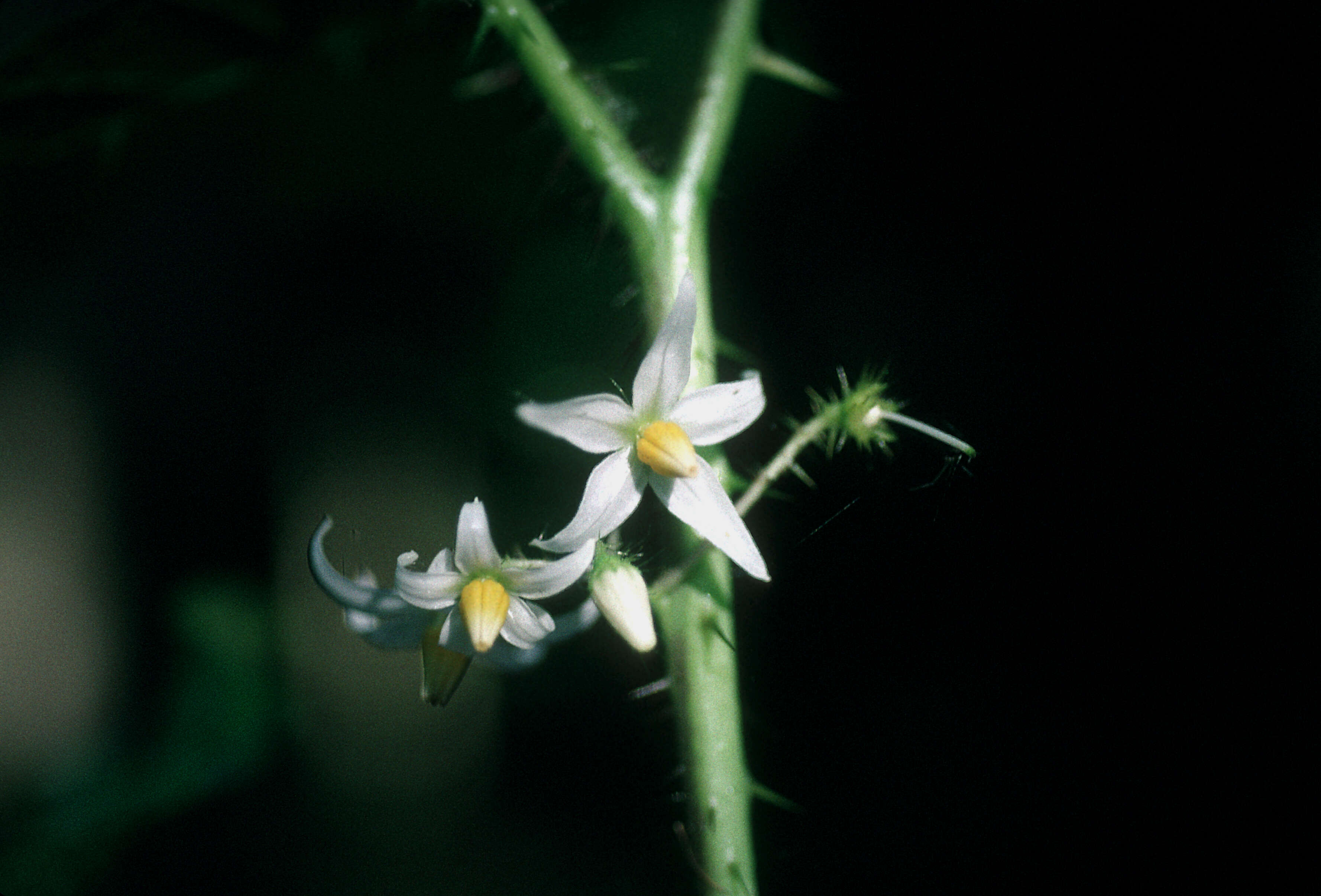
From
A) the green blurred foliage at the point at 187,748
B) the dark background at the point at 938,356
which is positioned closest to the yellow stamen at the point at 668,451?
the dark background at the point at 938,356

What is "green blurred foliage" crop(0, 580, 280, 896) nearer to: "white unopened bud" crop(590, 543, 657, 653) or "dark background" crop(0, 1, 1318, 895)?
"dark background" crop(0, 1, 1318, 895)

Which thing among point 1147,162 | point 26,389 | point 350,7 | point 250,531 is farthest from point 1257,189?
point 26,389

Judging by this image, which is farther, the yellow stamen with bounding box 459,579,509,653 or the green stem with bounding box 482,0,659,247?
the green stem with bounding box 482,0,659,247

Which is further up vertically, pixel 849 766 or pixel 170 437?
pixel 170 437

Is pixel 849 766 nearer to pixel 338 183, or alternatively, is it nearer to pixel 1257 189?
pixel 1257 189

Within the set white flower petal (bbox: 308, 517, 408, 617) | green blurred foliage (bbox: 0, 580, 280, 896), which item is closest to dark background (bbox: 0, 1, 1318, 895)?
green blurred foliage (bbox: 0, 580, 280, 896)

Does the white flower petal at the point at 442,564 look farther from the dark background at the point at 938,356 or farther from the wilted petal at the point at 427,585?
the dark background at the point at 938,356

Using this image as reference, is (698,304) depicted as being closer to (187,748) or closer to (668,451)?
(668,451)
